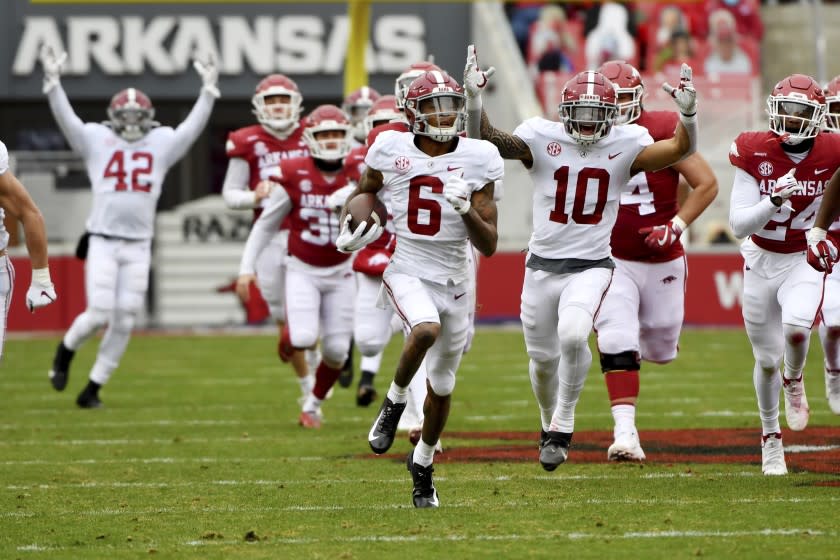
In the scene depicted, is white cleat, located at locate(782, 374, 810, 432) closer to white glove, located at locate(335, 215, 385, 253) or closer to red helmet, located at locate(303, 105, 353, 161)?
white glove, located at locate(335, 215, 385, 253)

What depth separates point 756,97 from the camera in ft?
59.1

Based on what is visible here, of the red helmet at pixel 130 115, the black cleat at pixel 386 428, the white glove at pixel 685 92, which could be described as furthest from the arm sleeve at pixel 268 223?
the white glove at pixel 685 92

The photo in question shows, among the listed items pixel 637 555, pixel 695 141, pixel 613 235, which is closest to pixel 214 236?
pixel 613 235

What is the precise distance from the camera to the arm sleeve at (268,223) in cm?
849

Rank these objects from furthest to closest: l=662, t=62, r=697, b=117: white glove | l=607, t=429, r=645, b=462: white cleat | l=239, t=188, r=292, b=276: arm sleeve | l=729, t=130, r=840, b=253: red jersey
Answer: l=239, t=188, r=292, b=276: arm sleeve, l=607, t=429, r=645, b=462: white cleat, l=729, t=130, r=840, b=253: red jersey, l=662, t=62, r=697, b=117: white glove

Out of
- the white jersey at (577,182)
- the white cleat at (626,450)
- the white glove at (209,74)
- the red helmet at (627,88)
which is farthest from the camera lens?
the white glove at (209,74)

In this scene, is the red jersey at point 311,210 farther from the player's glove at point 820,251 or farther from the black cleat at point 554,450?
the player's glove at point 820,251

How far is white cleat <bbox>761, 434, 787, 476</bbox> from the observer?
6406 millimetres

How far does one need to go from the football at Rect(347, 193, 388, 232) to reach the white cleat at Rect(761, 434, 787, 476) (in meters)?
1.87

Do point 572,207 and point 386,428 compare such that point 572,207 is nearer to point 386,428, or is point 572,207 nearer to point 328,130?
point 386,428

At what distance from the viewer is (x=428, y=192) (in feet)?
19.2

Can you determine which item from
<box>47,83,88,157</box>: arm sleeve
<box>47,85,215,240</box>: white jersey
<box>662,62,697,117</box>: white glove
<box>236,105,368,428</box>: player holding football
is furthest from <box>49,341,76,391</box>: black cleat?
<box>662,62,697,117</box>: white glove

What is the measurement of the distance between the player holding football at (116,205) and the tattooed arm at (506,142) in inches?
154

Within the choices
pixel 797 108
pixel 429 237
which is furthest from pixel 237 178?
pixel 797 108
